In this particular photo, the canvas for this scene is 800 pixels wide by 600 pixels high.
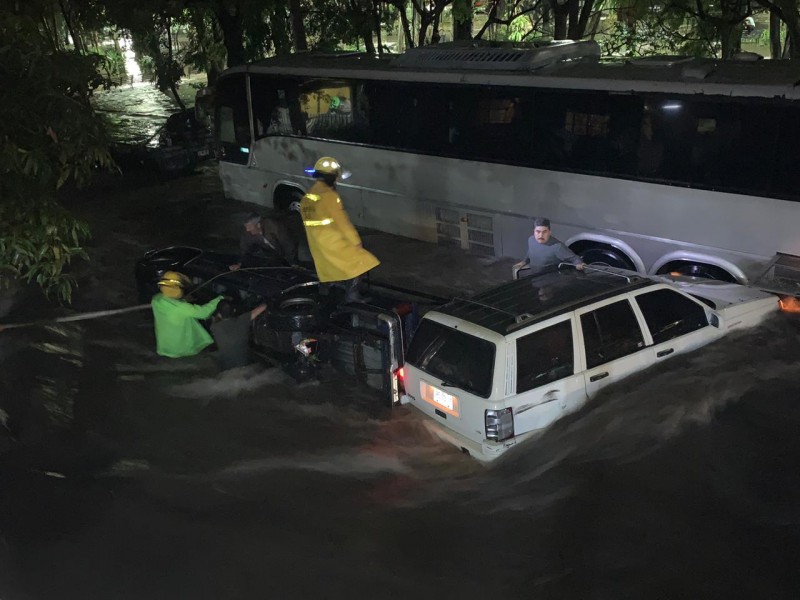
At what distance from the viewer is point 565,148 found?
10422 millimetres

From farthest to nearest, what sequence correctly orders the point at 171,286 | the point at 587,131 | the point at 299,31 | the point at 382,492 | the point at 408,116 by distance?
the point at 299,31 < the point at 408,116 < the point at 587,131 < the point at 171,286 < the point at 382,492

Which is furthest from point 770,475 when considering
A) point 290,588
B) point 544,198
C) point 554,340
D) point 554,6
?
point 554,6

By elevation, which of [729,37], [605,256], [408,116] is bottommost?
[605,256]

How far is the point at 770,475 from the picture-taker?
5.69m

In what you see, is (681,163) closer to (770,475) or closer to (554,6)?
(770,475)

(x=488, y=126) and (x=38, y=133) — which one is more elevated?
(x=38, y=133)

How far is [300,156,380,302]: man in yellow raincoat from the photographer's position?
8.06 metres

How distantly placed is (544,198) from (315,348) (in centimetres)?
456

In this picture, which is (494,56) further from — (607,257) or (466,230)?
(607,257)

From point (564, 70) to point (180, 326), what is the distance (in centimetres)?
610

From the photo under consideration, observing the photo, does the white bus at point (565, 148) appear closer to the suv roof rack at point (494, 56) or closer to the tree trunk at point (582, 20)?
the suv roof rack at point (494, 56)

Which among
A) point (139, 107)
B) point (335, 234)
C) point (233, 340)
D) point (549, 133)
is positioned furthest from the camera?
point (139, 107)

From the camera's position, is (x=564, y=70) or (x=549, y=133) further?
(x=549, y=133)

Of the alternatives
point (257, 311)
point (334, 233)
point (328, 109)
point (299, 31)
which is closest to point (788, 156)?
point (334, 233)
